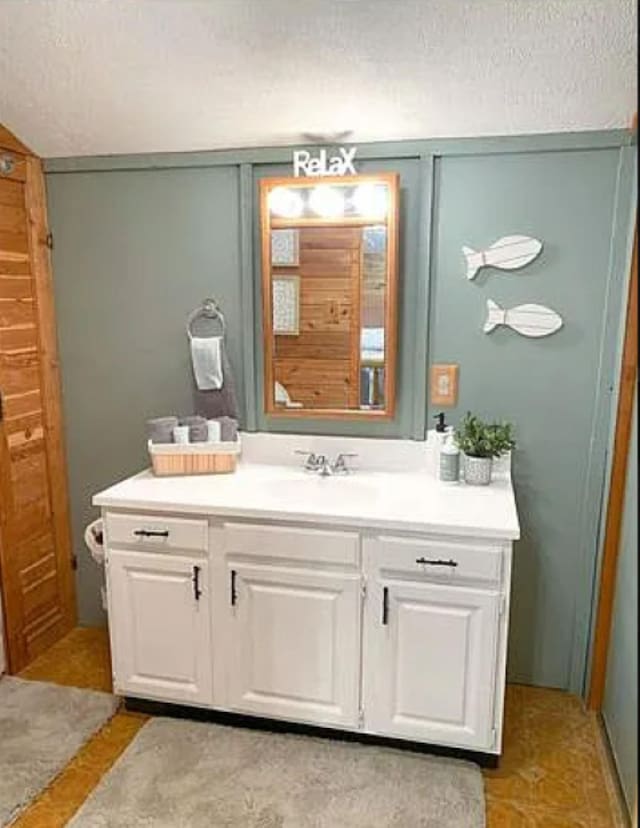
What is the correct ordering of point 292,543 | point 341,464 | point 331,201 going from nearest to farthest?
1. point 292,543
2. point 331,201
3. point 341,464

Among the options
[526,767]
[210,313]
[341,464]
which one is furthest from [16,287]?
[526,767]

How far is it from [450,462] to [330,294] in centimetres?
77

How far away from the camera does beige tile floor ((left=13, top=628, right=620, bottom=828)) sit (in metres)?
1.93

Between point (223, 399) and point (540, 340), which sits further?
point (223, 399)

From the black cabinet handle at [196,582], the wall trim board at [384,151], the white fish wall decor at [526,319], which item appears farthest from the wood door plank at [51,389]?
the white fish wall decor at [526,319]

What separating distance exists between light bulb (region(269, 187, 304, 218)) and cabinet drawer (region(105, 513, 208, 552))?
3.85ft

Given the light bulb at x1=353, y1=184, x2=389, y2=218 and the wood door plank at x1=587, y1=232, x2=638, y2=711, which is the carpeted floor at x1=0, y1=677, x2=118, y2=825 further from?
the light bulb at x1=353, y1=184, x2=389, y2=218

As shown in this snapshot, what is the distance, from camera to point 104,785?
203 cm

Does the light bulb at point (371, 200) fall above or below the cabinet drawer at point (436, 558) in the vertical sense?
above

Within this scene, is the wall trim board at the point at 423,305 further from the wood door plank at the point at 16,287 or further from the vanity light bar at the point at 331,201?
the wood door plank at the point at 16,287

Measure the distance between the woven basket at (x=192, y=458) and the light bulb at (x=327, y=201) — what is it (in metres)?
0.94

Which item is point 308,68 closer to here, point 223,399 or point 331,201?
point 331,201

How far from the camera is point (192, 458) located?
96.3 inches

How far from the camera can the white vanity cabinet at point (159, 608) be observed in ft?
7.13
